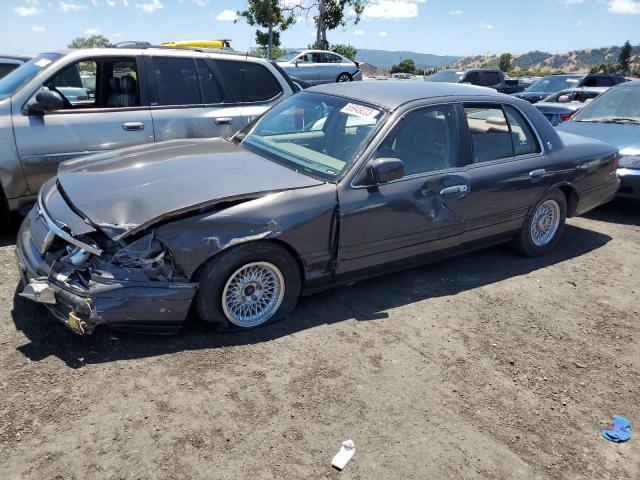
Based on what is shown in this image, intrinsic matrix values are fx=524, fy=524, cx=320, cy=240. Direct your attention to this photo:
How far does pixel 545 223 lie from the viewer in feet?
17.7

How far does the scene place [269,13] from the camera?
76.7 feet

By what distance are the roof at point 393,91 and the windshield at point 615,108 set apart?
3.60m

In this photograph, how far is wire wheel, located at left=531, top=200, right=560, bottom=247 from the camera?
5.25 metres

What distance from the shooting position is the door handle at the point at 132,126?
5.25m

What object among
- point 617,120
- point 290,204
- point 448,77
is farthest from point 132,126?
point 448,77

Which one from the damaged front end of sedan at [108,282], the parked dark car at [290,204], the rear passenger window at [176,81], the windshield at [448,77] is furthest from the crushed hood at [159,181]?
the windshield at [448,77]

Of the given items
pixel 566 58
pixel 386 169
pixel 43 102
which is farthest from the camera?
pixel 566 58

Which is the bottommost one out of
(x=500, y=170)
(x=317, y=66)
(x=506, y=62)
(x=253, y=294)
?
(x=253, y=294)

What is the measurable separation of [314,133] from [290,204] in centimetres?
102

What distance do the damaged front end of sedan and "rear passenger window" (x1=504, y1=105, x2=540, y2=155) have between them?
332 centimetres

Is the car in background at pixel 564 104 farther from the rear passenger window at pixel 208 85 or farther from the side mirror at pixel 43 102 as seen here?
the side mirror at pixel 43 102

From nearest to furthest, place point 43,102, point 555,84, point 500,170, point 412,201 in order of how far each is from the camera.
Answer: point 412,201 → point 500,170 → point 43,102 → point 555,84

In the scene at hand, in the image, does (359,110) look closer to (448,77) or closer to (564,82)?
(564,82)

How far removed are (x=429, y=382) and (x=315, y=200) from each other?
1.40 metres
